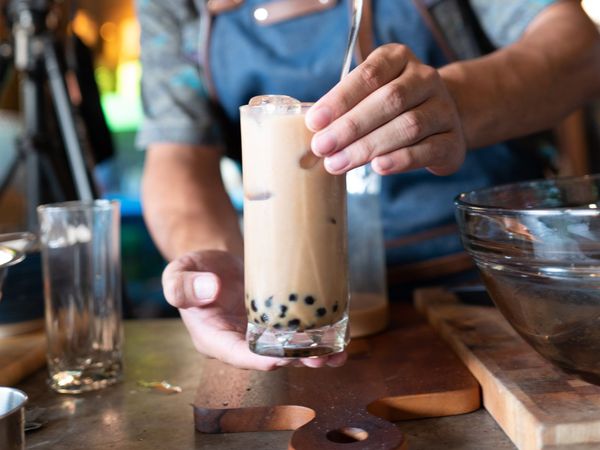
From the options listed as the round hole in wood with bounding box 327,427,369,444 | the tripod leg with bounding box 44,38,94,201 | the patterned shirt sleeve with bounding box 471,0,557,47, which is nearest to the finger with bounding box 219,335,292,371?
the round hole in wood with bounding box 327,427,369,444

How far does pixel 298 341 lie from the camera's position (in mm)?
810

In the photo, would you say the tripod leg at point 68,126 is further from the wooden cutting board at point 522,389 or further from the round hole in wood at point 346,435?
the round hole in wood at point 346,435

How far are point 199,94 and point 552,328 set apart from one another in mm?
951

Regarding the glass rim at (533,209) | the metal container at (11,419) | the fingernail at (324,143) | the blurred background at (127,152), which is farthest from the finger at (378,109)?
the blurred background at (127,152)

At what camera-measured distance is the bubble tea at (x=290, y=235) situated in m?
0.77

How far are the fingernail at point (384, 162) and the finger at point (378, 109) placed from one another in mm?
38

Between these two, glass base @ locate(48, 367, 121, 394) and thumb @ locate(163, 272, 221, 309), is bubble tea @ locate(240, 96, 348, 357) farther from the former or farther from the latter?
glass base @ locate(48, 367, 121, 394)

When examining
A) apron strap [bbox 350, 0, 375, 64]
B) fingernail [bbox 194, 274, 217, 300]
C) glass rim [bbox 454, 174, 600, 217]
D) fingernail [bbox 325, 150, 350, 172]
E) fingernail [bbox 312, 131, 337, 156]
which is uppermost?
apron strap [bbox 350, 0, 375, 64]

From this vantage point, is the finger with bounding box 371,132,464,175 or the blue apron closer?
the finger with bounding box 371,132,464,175

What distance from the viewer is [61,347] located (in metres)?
1.05

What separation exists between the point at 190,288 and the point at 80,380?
0.76ft

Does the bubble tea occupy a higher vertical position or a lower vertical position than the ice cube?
lower

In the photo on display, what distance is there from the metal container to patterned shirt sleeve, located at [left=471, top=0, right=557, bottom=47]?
1058 millimetres

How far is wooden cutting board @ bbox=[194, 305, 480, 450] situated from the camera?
2.52 feet
